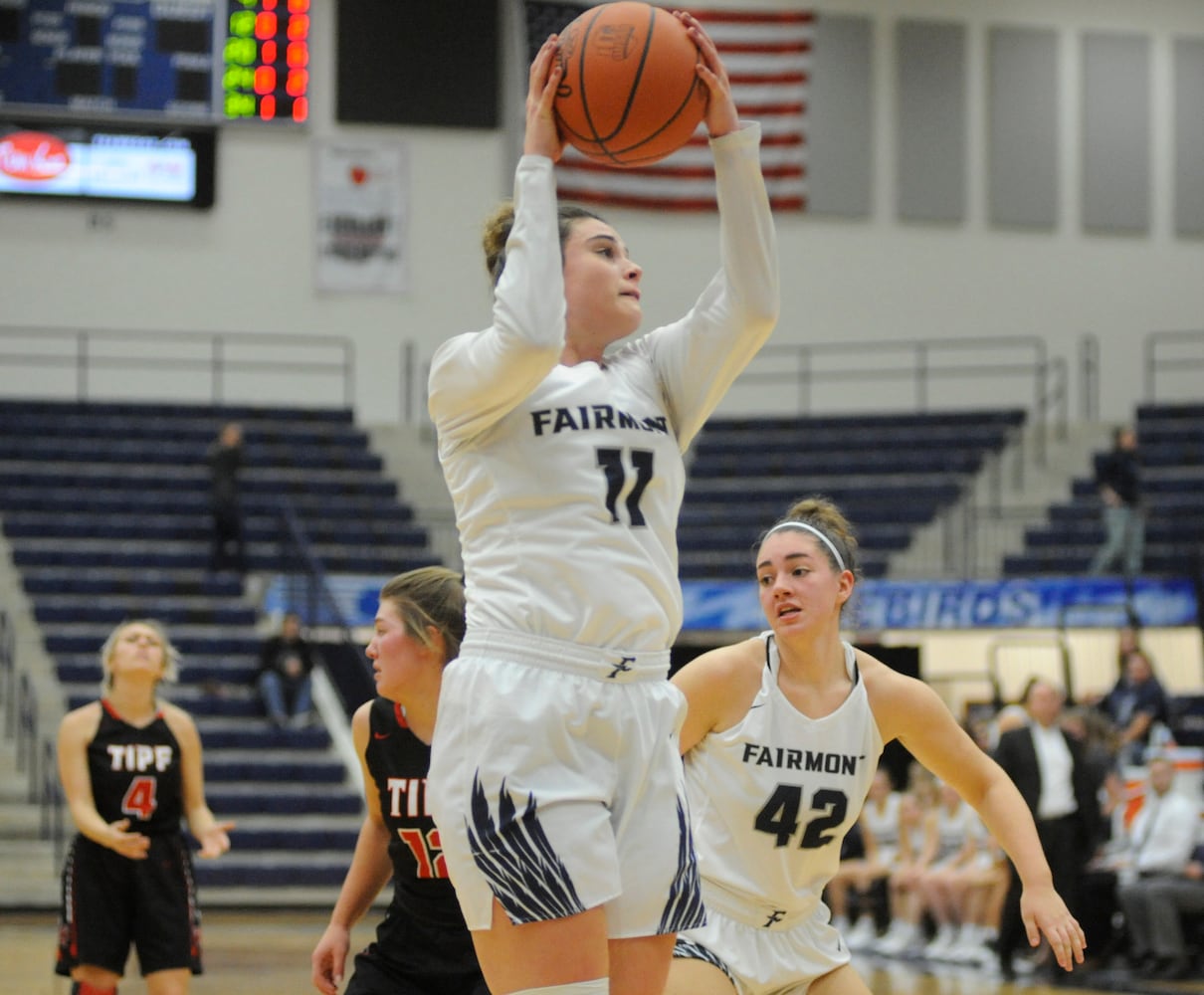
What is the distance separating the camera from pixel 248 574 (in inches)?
618

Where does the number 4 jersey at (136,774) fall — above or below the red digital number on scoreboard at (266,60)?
below

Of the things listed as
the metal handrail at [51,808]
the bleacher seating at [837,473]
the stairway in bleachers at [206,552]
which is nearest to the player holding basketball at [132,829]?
the metal handrail at [51,808]

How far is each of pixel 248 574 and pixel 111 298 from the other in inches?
185

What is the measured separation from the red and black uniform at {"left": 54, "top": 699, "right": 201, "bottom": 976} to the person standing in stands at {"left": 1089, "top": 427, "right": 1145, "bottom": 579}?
10.8m

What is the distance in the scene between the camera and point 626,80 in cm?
286

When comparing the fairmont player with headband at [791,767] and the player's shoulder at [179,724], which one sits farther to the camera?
the player's shoulder at [179,724]

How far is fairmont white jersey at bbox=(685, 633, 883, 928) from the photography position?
3.84m

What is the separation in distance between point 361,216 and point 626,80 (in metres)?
17.0

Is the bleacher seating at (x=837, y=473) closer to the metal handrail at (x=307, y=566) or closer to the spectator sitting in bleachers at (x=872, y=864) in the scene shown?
the metal handrail at (x=307, y=566)

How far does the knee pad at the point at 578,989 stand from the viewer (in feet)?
8.73

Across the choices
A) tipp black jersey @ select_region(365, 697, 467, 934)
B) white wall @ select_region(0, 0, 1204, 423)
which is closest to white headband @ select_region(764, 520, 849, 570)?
tipp black jersey @ select_region(365, 697, 467, 934)

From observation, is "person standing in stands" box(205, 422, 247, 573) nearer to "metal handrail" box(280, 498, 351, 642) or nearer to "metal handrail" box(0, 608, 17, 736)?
"metal handrail" box(280, 498, 351, 642)

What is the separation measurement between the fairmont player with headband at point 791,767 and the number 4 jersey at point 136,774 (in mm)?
2637

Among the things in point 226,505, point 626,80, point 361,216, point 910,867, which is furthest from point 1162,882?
point 361,216
